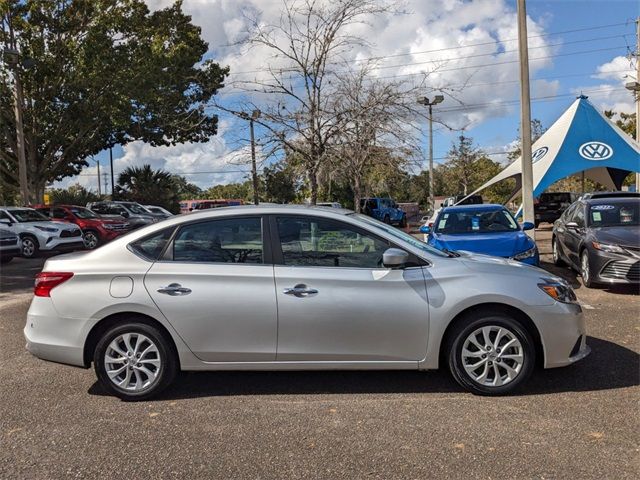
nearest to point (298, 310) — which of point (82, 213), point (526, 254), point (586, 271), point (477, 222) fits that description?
point (526, 254)

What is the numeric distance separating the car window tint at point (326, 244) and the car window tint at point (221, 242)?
0.24 meters

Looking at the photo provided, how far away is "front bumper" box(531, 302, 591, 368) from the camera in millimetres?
4402

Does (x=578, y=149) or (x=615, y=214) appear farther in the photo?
(x=578, y=149)

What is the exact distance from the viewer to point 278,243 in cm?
462

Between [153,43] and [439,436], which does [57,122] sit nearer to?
[153,43]

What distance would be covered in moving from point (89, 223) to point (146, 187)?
1792 centimetres

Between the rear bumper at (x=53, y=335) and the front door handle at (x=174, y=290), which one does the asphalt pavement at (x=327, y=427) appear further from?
the front door handle at (x=174, y=290)

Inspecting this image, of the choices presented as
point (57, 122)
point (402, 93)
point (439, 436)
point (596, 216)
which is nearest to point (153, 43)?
point (57, 122)

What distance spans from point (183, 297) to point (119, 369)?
81 centimetres

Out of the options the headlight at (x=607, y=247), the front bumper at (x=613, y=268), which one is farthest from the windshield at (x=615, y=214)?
the front bumper at (x=613, y=268)

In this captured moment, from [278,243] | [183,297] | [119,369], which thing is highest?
[278,243]

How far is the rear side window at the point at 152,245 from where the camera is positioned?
466 cm

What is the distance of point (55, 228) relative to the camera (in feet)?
54.2

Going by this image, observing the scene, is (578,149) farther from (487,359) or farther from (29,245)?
(29,245)
